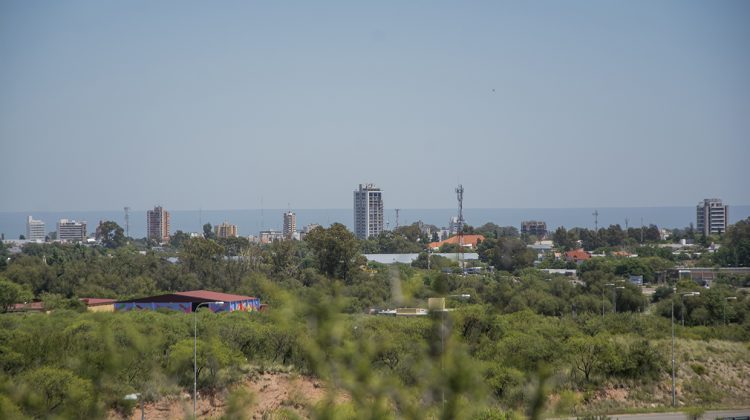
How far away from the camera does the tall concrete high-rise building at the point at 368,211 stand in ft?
464

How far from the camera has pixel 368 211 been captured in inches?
5571

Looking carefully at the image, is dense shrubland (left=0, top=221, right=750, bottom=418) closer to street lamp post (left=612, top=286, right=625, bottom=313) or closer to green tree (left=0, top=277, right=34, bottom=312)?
green tree (left=0, top=277, right=34, bottom=312)

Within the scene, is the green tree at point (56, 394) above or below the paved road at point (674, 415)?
above

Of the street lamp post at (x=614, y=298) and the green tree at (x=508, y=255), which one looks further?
the green tree at (x=508, y=255)

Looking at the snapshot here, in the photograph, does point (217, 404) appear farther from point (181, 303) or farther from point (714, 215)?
point (714, 215)

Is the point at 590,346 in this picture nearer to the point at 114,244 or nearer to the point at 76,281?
the point at 76,281

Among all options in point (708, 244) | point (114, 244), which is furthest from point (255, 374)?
point (114, 244)

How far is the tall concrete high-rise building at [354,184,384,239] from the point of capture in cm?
14150

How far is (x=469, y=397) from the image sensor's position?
718cm

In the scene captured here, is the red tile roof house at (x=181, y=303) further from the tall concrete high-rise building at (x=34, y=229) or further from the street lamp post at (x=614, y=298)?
the tall concrete high-rise building at (x=34, y=229)

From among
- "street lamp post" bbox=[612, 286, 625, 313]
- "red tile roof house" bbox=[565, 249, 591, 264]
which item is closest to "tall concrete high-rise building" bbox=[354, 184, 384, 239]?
"red tile roof house" bbox=[565, 249, 591, 264]

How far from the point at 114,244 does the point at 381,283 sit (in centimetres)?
6377

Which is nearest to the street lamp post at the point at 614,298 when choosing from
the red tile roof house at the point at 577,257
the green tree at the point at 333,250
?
the green tree at the point at 333,250

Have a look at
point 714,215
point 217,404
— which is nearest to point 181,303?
point 217,404
